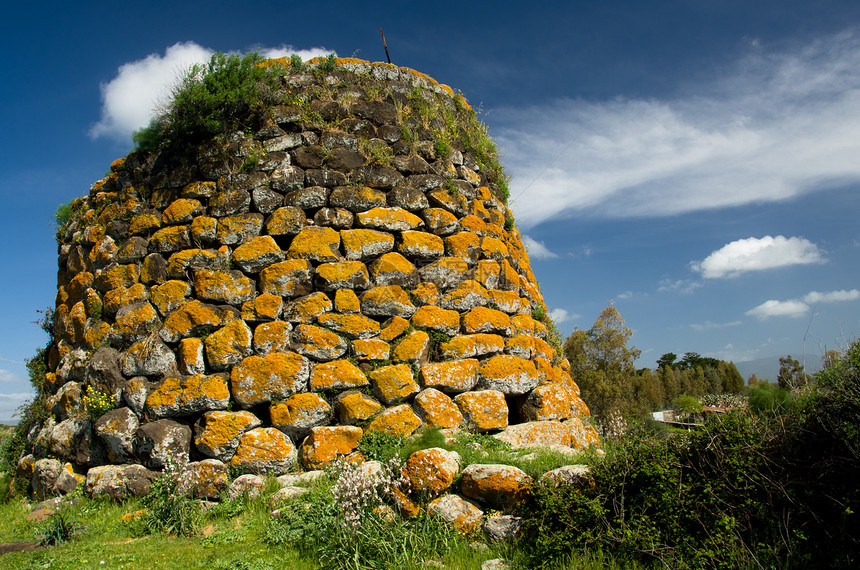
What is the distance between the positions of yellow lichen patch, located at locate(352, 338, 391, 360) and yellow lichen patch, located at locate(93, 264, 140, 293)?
3.76m

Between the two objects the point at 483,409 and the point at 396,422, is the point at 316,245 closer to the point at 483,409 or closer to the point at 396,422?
the point at 396,422

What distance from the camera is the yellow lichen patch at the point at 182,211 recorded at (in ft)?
25.6

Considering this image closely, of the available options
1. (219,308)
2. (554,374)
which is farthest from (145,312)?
(554,374)

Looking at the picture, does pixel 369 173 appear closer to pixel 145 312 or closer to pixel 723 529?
pixel 145 312

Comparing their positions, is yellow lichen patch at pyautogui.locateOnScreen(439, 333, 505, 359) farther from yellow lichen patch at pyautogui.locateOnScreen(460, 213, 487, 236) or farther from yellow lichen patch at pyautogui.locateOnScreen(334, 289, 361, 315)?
yellow lichen patch at pyautogui.locateOnScreen(460, 213, 487, 236)

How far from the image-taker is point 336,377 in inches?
253

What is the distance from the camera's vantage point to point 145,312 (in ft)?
23.7

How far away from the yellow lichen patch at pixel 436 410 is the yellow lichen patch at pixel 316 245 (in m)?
2.34

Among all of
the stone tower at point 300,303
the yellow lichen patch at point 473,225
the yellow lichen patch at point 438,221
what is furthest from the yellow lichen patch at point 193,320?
the yellow lichen patch at point 473,225

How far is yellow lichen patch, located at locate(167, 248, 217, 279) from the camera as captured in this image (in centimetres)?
733

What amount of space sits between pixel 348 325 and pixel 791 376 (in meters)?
4.85

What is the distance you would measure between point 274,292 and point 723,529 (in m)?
5.63

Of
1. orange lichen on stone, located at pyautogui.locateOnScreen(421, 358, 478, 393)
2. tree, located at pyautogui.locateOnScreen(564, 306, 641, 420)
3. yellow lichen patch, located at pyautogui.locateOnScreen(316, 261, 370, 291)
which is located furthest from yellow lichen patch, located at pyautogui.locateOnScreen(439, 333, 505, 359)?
tree, located at pyautogui.locateOnScreen(564, 306, 641, 420)

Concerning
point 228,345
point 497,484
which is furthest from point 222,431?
point 497,484
